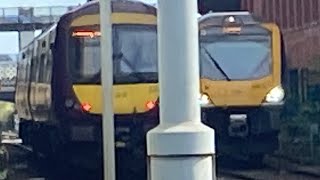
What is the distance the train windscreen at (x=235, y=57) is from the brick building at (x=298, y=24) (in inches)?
358

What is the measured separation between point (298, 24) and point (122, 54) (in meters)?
19.5

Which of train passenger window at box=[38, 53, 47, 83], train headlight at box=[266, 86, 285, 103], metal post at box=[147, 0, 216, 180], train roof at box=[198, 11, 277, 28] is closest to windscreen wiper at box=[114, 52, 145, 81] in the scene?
train passenger window at box=[38, 53, 47, 83]

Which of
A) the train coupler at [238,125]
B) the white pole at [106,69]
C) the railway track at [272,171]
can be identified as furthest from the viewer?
the train coupler at [238,125]

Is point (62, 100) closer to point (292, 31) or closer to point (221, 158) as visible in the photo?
point (221, 158)

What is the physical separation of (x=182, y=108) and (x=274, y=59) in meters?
15.4

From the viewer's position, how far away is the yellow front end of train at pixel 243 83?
18.9 meters

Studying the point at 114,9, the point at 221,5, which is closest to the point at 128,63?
the point at 114,9

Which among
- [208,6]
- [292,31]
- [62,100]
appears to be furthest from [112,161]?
[208,6]

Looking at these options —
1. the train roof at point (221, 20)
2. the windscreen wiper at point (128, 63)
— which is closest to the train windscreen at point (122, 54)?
the windscreen wiper at point (128, 63)

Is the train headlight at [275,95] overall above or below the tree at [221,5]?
below

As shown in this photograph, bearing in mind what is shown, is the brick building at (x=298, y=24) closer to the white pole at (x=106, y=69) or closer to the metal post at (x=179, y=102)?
the white pole at (x=106, y=69)

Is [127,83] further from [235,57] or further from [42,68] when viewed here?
[235,57]

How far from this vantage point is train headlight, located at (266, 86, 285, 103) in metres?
19.0

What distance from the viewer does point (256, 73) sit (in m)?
19.2
